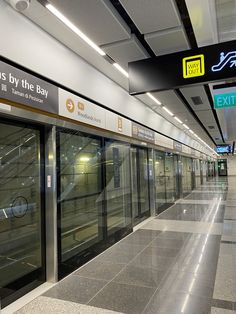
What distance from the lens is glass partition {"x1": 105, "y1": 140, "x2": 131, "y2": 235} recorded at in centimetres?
521

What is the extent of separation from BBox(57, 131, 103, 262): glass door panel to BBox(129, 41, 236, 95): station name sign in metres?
1.33

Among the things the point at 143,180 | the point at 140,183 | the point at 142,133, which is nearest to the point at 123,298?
the point at 142,133

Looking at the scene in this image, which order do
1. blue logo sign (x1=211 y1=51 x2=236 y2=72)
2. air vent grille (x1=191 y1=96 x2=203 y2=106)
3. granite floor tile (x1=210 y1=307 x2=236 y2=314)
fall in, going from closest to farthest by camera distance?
granite floor tile (x1=210 y1=307 x2=236 y2=314)
blue logo sign (x1=211 y1=51 x2=236 y2=72)
air vent grille (x1=191 y1=96 x2=203 y2=106)

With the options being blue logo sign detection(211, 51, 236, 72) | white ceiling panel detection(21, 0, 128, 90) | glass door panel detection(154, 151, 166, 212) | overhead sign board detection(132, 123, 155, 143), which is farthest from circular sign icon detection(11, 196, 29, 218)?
glass door panel detection(154, 151, 166, 212)

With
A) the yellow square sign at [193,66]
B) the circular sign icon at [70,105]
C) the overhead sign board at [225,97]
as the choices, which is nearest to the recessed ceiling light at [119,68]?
the circular sign icon at [70,105]

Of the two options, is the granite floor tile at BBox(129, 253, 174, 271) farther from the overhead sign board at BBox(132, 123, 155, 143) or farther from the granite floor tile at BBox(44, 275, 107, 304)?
the overhead sign board at BBox(132, 123, 155, 143)

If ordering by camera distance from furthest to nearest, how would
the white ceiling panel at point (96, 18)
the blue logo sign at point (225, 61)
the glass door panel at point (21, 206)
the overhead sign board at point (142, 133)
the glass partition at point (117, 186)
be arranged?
1. the overhead sign board at point (142, 133)
2. the glass partition at point (117, 186)
3. the glass door panel at point (21, 206)
4. the blue logo sign at point (225, 61)
5. the white ceiling panel at point (96, 18)

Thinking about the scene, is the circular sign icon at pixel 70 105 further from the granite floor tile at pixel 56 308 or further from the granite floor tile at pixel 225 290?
Answer: the granite floor tile at pixel 225 290

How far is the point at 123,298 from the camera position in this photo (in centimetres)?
288

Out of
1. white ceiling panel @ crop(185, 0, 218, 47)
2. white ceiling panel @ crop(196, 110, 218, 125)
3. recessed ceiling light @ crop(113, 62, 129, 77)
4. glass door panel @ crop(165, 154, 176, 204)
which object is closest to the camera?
white ceiling panel @ crop(185, 0, 218, 47)

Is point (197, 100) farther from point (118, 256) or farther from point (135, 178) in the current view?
point (118, 256)

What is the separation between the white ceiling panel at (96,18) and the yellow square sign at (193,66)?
90 cm

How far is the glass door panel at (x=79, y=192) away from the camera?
12.6 feet

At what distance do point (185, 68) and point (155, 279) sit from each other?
2.78 metres
